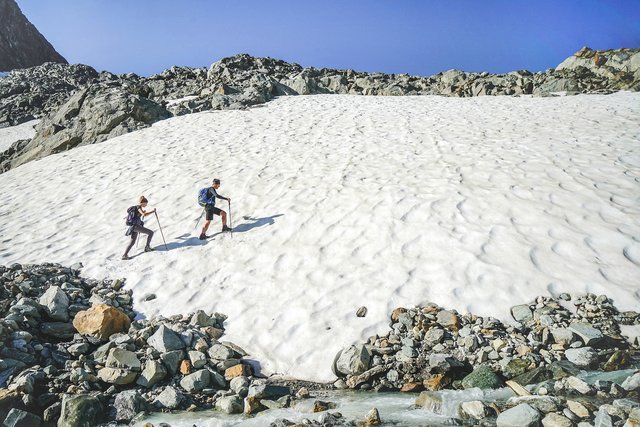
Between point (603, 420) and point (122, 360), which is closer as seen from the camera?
point (603, 420)

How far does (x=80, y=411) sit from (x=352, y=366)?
3661 millimetres

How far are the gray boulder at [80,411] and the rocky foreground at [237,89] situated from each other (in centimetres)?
2107

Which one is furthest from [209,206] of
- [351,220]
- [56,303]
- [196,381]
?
[196,381]

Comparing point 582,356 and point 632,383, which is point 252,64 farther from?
point 632,383

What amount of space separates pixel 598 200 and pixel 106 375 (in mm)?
11053

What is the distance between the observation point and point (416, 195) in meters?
10.6

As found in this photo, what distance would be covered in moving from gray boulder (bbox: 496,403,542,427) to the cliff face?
121020mm

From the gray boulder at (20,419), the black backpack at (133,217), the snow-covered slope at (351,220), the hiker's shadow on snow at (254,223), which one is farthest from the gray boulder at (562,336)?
the black backpack at (133,217)

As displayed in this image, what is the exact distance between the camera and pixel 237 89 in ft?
96.0

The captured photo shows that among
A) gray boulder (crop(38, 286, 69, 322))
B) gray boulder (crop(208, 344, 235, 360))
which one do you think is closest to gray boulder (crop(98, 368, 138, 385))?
gray boulder (crop(208, 344, 235, 360))

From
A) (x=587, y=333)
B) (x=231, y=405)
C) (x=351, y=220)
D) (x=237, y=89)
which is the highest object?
(x=237, y=89)

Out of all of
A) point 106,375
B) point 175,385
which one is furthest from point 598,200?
point 106,375

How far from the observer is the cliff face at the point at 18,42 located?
90.2 metres

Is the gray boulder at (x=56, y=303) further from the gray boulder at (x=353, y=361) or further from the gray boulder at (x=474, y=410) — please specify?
the gray boulder at (x=474, y=410)
